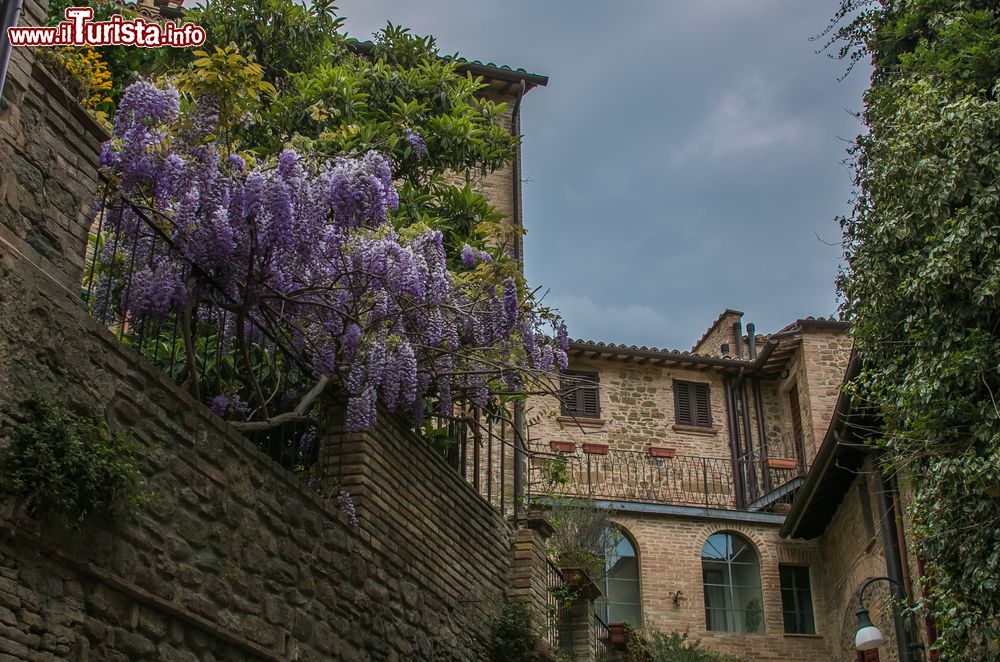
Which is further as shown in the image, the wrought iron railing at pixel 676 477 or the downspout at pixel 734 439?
the downspout at pixel 734 439

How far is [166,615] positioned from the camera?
5695 millimetres

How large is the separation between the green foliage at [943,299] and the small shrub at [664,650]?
5.87 metres

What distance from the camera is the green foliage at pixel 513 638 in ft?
32.2

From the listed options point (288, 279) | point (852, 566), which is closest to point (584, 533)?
point (852, 566)

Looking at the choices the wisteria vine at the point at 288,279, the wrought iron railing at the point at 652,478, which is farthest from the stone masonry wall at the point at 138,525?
the wrought iron railing at the point at 652,478

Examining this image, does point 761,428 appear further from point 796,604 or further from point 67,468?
point 67,468

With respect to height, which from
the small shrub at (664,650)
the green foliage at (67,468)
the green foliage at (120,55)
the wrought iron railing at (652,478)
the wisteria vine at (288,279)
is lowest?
the green foliage at (67,468)

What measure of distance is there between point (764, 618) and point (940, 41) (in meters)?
10.4

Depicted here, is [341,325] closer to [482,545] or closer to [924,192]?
[482,545]

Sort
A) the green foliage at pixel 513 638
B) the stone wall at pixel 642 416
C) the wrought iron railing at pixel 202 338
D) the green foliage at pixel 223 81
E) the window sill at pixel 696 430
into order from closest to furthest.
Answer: the wrought iron railing at pixel 202 338
the green foliage at pixel 223 81
the green foliage at pixel 513 638
the stone wall at pixel 642 416
the window sill at pixel 696 430

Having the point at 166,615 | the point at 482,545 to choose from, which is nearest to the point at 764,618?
the point at 482,545

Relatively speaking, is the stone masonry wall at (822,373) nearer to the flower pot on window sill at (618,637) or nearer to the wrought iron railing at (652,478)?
the wrought iron railing at (652,478)

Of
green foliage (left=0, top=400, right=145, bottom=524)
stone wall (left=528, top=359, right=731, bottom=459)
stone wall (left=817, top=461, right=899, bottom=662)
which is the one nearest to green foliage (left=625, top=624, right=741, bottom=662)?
stone wall (left=817, top=461, right=899, bottom=662)

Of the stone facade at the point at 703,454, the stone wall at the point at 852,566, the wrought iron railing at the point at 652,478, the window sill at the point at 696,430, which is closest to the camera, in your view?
the stone wall at the point at 852,566
